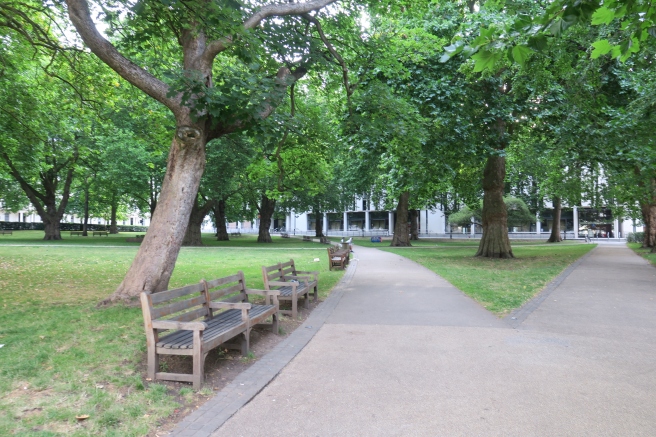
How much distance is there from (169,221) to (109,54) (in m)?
2.93

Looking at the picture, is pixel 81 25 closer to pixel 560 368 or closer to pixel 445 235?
pixel 560 368

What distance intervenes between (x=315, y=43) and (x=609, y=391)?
28.8 feet

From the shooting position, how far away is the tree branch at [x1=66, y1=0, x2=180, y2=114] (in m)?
7.09

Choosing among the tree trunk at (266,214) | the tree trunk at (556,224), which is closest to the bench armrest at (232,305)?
the tree trunk at (266,214)

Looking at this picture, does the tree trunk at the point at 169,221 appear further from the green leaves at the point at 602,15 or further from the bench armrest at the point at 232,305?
the green leaves at the point at 602,15

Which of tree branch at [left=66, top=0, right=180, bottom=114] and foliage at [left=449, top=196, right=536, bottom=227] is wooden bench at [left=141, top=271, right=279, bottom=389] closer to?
tree branch at [left=66, top=0, right=180, bottom=114]

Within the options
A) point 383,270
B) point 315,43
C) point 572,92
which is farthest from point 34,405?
point 572,92

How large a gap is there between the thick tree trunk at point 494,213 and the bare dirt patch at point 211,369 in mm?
15494

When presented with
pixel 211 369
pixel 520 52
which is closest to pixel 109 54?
pixel 211 369

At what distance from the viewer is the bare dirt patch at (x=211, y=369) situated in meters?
3.61

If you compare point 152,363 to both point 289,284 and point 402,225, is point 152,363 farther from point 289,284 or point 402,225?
point 402,225

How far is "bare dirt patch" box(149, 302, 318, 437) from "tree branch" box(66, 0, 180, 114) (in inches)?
168

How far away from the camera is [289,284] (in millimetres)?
7473

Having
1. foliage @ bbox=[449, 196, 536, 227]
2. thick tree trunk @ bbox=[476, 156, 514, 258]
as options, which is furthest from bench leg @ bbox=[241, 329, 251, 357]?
foliage @ bbox=[449, 196, 536, 227]
